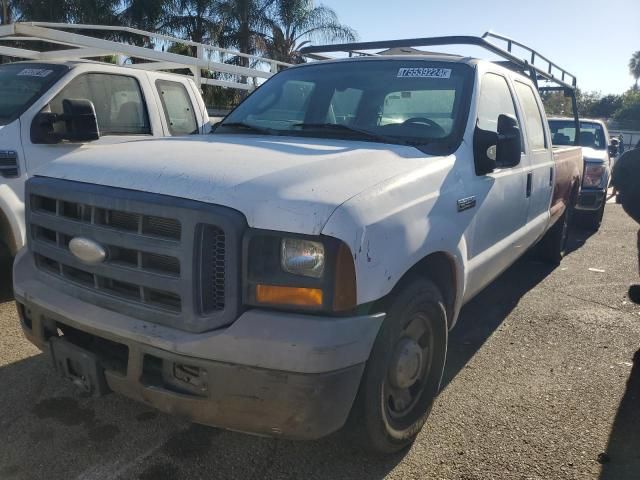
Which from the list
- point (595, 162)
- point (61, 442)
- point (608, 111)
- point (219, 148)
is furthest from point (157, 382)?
point (608, 111)

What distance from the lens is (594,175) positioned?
8.45 metres

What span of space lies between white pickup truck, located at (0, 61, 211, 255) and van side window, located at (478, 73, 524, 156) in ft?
8.62

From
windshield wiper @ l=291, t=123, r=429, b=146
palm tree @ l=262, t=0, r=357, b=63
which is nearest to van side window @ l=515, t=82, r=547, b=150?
windshield wiper @ l=291, t=123, r=429, b=146

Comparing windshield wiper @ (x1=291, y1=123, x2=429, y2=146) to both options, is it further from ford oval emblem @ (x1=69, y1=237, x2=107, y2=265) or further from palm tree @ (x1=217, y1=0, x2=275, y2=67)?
palm tree @ (x1=217, y1=0, x2=275, y2=67)

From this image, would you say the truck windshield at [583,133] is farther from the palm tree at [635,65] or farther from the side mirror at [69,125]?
the palm tree at [635,65]

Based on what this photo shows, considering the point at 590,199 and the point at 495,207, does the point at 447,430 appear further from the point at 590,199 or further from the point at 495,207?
the point at 590,199

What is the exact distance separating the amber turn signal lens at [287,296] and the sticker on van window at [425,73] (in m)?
2.03

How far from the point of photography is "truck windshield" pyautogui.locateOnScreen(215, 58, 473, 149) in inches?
129

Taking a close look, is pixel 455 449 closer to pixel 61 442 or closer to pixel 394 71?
pixel 61 442

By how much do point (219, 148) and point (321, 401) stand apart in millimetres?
1390

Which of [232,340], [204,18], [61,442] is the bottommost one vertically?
[61,442]

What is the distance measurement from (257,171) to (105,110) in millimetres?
3609

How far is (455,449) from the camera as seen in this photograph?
281 centimetres

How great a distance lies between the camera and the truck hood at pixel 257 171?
2104 millimetres
